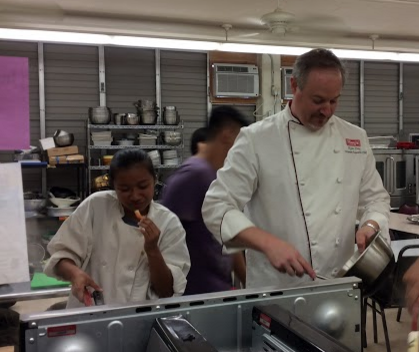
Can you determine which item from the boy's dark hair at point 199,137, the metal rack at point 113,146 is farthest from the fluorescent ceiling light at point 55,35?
the boy's dark hair at point 199,137

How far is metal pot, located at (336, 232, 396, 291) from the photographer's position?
1215 millimetres

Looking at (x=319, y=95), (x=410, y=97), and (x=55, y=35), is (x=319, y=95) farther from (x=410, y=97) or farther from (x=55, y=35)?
(x=410, y=97)

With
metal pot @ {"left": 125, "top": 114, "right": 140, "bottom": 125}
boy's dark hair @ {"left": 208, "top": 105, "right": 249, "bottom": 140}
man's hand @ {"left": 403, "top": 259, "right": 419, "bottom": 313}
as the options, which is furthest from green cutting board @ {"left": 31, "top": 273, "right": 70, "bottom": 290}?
metal pot @ {"left": 125, "top": 114, "right": 140, "bottom": 125}

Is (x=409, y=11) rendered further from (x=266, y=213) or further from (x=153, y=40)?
(x=266, y=213)

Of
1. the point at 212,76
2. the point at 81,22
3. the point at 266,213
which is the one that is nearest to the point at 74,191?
the point at 81,22

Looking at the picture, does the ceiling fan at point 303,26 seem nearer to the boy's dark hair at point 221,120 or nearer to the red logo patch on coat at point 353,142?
the boy's dark hair at point 221,120

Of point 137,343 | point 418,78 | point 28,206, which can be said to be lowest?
point 28,206

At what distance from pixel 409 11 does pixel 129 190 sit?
526 cm

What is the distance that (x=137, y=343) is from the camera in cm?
83

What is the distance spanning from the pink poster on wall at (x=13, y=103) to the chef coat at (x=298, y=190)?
2.01 ft

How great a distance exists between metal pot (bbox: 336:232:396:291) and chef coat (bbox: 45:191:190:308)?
557 mm

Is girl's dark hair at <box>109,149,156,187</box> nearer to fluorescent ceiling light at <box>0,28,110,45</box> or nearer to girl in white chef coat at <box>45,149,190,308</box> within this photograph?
girl in white chef coat at <box>45,149,190,308</box>

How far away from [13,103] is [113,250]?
552 mm

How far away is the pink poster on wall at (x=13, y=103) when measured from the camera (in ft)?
4.53
